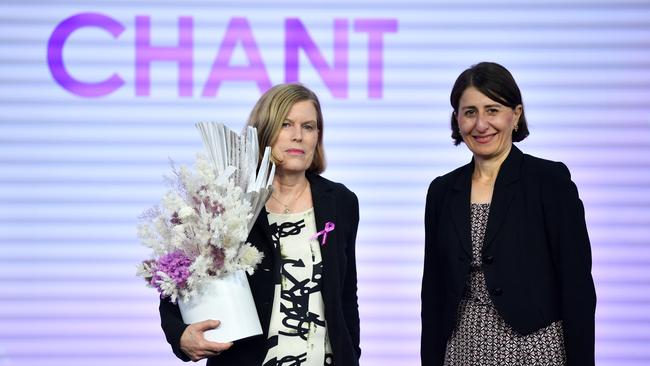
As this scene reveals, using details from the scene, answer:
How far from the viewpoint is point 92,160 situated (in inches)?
161

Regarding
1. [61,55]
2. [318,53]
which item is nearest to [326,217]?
[318,53]

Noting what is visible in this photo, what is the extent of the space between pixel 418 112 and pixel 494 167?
163 cm

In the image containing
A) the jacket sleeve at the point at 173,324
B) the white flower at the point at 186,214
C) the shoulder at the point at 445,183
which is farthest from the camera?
the shoulder at the point at 445,183

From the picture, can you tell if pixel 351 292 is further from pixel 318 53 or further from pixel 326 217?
pixel 318 53

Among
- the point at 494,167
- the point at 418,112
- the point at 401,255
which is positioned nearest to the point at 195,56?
the point at 418,112

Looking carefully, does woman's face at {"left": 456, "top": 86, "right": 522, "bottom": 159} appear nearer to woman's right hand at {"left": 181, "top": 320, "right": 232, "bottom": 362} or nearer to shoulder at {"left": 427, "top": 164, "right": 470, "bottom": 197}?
shoulder at {"left": 427, "top": 164, "right": 470, "bottom": 197}

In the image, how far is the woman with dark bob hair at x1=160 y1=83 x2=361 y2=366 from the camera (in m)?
2.43

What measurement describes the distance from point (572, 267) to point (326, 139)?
1.93m

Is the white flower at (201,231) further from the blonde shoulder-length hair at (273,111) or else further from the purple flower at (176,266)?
the blonde shoulder-length hair at (273,111)

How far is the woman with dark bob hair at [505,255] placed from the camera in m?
2.32

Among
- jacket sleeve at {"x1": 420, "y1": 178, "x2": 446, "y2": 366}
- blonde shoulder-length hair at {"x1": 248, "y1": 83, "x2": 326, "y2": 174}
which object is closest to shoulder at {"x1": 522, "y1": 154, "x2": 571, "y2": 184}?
jacket sleeve at {"x1": 420, "y1": 178, "x2": 446, "y2": 366}

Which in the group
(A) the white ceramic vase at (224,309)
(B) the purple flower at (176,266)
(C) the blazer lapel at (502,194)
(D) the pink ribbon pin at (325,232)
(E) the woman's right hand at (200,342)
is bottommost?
(E) the woman's right hand at (200,342)

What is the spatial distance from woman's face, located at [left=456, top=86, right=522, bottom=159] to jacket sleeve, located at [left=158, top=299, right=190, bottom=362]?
941 mm

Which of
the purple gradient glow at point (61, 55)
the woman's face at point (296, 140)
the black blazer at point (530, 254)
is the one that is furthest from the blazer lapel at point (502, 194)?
the purple gradient glow at point (61, 55)
